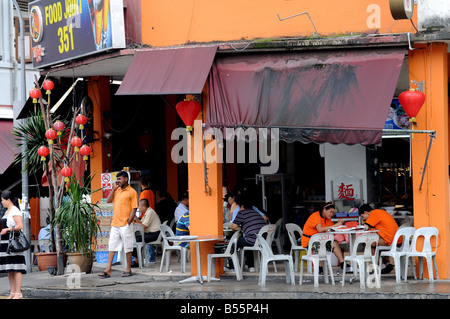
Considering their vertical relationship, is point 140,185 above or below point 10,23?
below

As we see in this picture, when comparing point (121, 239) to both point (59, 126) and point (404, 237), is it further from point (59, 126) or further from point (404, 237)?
point (404, 237)

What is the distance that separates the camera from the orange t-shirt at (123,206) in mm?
14875

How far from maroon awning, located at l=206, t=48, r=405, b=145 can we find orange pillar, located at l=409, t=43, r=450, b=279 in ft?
1.72

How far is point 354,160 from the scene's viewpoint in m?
17.9

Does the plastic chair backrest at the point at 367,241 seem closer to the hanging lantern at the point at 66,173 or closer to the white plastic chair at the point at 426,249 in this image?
the white plastic chair at the point at 426,249

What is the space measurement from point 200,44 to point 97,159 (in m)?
4.85

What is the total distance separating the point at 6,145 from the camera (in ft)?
74.7

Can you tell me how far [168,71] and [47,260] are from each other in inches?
201

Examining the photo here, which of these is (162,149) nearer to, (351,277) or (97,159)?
(97,159)

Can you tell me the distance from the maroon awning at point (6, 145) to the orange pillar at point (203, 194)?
8.34 m
